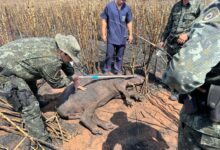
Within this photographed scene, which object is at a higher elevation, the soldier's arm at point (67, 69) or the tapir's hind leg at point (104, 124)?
the soldier's arm at point (67, 69)

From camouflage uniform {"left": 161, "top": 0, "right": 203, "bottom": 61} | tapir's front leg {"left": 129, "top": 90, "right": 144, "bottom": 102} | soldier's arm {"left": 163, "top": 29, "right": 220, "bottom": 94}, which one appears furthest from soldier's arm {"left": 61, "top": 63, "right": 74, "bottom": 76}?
soldier's arm {"left": 163, "top": 29, "right": 220, "bottom": 94}

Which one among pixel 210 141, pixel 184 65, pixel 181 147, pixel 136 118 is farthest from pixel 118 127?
pixel 184 65

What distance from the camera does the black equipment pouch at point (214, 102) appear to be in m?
1.43

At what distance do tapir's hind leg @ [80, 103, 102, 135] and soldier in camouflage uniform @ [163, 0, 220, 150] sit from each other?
1.97 metres

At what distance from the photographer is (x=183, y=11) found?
4.01 m

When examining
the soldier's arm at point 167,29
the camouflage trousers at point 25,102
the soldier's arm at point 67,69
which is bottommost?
the camouflage trousers at point 25,102

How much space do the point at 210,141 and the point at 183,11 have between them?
9.44ft

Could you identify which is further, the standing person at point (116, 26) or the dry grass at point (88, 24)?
the standing person at point (116, 26)

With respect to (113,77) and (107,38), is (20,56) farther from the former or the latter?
(107,38)

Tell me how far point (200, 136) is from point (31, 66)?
7.06 ft

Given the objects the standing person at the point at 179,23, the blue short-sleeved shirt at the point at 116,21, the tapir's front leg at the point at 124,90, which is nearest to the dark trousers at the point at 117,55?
the blue short-sleeved shirt at the point at 116,21

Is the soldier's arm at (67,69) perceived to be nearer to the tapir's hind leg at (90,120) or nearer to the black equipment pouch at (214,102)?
the tapir's hind leg at (90,120)

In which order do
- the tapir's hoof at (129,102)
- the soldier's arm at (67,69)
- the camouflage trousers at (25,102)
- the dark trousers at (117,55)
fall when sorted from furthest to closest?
the dark trousers at (117,55) → the tapir's hoof at (129,102) → the soldier's arm at (67,69) → the camouflage trousers at (25,102)

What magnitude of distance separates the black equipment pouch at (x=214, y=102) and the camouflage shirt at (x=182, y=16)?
8.65 feet
